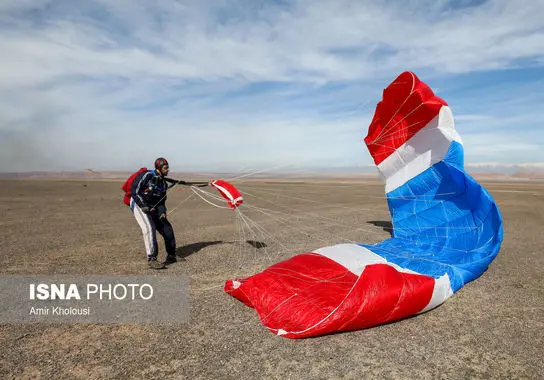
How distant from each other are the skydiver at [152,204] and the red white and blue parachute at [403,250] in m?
2.23

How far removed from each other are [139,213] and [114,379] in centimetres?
383

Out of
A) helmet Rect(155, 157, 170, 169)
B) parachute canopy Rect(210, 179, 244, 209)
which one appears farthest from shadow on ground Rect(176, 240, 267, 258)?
helmet Rect(155, 157, 170, 169)

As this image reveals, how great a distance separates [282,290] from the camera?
4.80m

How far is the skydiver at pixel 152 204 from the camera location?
657cm

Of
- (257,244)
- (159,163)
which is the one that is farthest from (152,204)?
(257,244)

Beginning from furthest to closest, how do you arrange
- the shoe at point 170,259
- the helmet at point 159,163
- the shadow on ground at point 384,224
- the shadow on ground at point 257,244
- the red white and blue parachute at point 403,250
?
the shadow on ground at point 384,224 → the shadow on ground at point 257,244 → the shoe at point 170,259 → the helmet at point 159,163 → the red white and blue parachute at point 403,250

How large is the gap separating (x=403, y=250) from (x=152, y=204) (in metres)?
4.97

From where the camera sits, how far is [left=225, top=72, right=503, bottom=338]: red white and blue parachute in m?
4.30

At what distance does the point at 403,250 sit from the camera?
677 cm

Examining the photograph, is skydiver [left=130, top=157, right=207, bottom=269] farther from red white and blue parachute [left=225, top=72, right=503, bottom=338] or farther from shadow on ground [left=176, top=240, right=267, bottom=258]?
red white and blue parachute [left=225, top=72, right=503, bottom=338]

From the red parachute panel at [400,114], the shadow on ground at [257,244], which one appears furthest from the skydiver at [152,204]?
the red parachute panel at [400,114]

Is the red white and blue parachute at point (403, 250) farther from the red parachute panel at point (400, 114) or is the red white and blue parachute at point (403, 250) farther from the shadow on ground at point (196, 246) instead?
the shadow on ground at point (196, 246)

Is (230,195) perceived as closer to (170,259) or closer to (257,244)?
(170,259)

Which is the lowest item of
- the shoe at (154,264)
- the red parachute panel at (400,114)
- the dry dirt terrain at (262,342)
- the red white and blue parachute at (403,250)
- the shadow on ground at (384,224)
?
the shadow on ground at (384,224)
